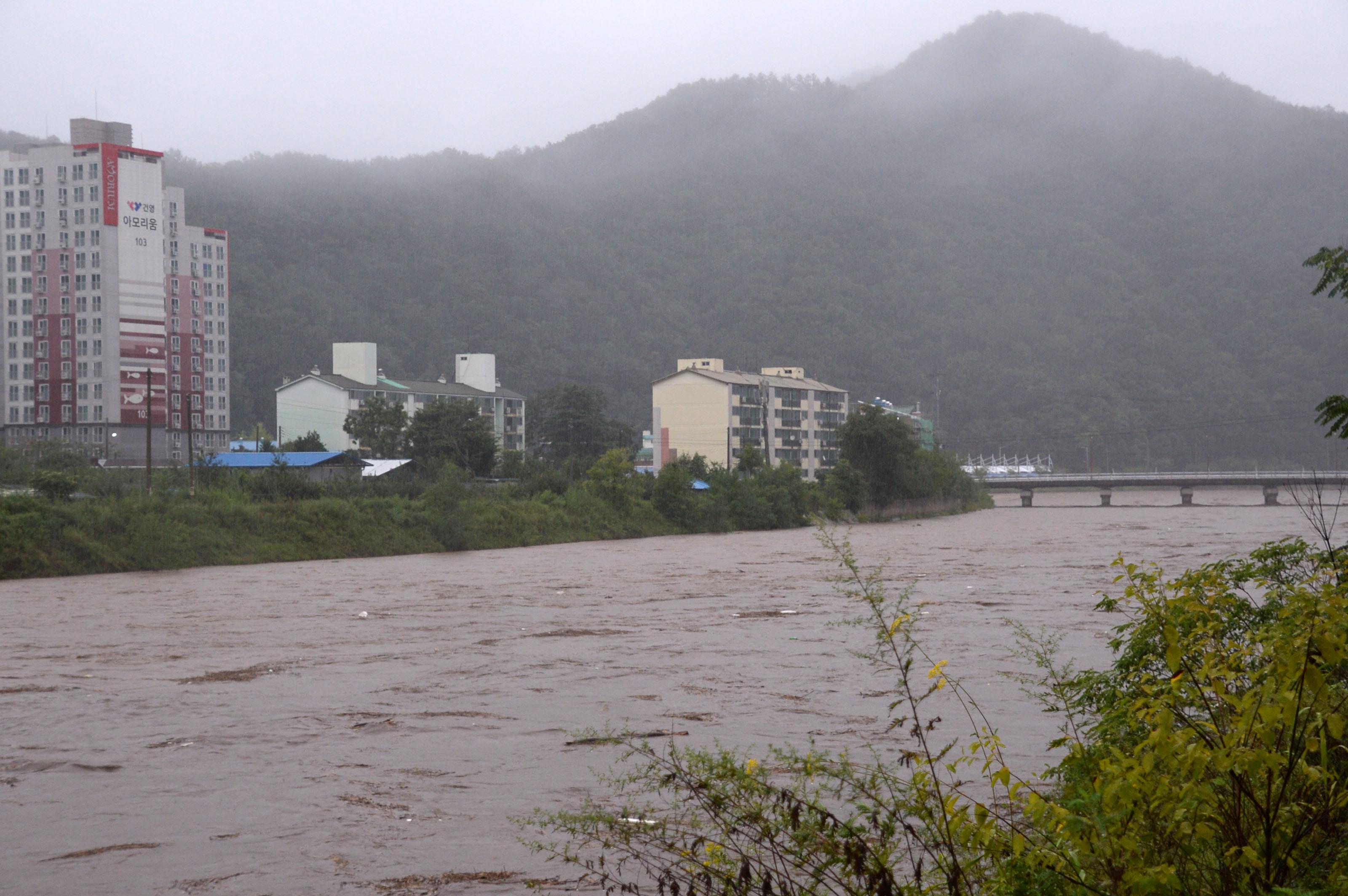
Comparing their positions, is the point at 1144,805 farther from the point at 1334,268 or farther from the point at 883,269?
the point at 883,269

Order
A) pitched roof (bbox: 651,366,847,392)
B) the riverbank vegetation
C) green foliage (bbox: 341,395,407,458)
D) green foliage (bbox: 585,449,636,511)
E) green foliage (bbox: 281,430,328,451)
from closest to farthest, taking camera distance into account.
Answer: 1. the riverbank vegetation
2. green foliage (bbox: 585,449,636,511)
3. green foliage (bbox: 341,395,407,458)
4. green foliage (bbox: 281,430,328,451)
5. pitched roof (bbox: 651,366,847,392)

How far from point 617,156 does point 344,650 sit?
18319 centimetres

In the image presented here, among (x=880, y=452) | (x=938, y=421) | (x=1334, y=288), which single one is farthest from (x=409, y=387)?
(x=1334, y=288)

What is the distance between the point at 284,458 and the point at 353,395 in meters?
24.4

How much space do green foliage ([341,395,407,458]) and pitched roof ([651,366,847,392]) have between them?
62.3 feet

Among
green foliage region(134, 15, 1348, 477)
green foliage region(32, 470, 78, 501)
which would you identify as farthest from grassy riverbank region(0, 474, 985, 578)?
green foliage region(134, 15, 1348, 477)

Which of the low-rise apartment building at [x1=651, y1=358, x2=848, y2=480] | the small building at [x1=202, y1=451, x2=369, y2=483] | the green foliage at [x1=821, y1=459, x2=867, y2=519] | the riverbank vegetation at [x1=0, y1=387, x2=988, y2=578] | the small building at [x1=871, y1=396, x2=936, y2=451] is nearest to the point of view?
the riverbank vegetation at [x1=0, y1=387, x2=988, y2=578]

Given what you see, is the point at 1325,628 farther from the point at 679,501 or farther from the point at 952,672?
the point at 679,501

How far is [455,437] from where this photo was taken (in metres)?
64.9

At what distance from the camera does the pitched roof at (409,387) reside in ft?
263

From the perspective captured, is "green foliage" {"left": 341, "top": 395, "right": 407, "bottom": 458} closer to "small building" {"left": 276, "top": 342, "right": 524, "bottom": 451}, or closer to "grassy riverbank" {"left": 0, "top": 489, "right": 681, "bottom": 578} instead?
"small building" {"left": 276, "top": 342, "right": 524, "bottom": 451}

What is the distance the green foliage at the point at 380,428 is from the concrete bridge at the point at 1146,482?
128ft

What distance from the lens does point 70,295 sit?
2918 inches

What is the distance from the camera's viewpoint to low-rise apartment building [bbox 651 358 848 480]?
8069 centimetres
